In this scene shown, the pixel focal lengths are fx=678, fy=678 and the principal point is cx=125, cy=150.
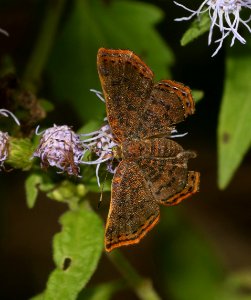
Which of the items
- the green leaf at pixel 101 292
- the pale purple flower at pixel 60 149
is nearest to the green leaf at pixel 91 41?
the green leaf at pixel 101 292

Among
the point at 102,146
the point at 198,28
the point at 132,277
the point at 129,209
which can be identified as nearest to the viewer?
the point at 129,209

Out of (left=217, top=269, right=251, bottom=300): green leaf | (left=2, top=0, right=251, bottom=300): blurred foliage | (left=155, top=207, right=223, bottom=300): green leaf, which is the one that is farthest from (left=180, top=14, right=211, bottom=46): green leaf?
(left=217, top=269, right=251, bottom=300): green leaf

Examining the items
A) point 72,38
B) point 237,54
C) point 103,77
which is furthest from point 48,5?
point 103,77

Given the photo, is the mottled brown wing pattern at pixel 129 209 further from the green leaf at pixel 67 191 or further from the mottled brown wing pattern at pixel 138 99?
the green leaf at pixel 67 191

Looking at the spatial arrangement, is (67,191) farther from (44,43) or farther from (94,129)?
(44,43)

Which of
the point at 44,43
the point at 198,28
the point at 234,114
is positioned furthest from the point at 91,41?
the point at 198,28
